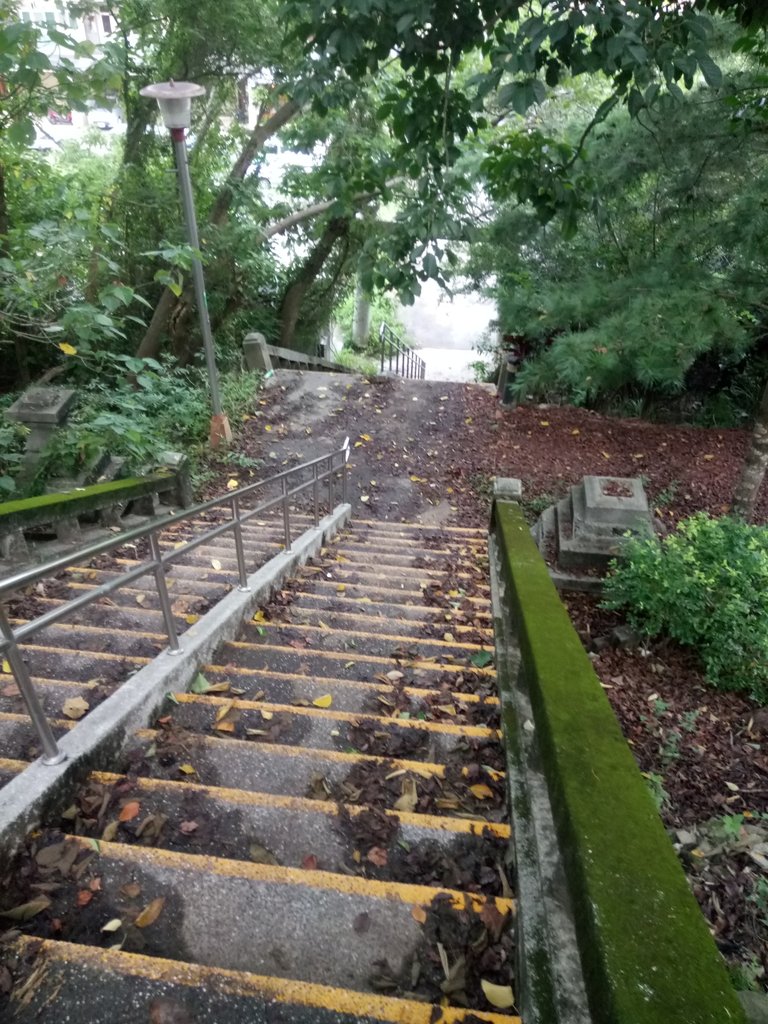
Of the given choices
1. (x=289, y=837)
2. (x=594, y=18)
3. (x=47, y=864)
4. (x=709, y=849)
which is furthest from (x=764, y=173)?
(x=47, y=864)

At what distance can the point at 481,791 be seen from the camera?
7.28 ft

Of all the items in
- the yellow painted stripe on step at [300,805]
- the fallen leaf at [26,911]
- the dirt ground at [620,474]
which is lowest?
the dirt ground at [620,474]

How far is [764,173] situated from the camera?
171 inches

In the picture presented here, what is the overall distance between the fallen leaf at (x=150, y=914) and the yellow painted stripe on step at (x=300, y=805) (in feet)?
1.43

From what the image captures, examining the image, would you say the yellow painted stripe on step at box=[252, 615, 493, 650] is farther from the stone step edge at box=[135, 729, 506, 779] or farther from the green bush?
the green bush

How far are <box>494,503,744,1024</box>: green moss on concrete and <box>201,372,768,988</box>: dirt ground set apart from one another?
116 centimetres

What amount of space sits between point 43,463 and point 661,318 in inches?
212

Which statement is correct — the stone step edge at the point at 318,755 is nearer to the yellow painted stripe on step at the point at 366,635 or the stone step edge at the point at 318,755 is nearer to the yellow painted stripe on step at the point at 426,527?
the yellow painted stripe on step at the point at 366,635

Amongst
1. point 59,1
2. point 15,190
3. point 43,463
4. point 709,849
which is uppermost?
point 59,1

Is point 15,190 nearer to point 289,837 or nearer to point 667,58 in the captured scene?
point 667,58

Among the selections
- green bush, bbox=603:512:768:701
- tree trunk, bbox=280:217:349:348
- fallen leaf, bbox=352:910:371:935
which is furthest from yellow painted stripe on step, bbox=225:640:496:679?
tree trunk, bbox=280:217:349:348

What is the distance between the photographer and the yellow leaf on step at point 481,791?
2.20m

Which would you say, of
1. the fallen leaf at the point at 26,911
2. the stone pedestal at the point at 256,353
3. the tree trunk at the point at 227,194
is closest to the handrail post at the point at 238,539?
the fallen leaf at the point at 26,911

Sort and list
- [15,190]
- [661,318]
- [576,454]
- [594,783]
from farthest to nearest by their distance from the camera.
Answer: [576,454], [15,190], [661,318], [594,783]
